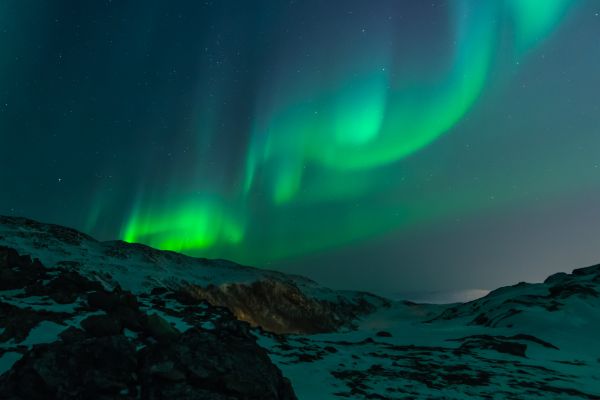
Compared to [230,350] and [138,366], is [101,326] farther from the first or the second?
[230,350]

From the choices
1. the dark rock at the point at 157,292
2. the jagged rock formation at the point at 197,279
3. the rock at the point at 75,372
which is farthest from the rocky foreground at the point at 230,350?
the jagged rock formation at the point at 197,279

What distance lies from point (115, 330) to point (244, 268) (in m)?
89.7

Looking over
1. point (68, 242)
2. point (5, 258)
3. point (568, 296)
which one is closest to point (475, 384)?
point (5, 258)

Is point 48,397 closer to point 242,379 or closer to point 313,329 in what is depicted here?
point 242,379

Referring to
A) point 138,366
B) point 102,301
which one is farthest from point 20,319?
point 138,366

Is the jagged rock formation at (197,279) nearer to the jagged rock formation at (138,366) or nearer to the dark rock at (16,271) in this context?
the dark rock at (16,271)

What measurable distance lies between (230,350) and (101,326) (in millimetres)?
6686

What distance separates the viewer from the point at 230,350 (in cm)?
1675

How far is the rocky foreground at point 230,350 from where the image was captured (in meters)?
15.2

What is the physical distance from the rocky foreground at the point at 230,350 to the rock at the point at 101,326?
1.9 inches

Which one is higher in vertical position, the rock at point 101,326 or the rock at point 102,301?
the rock at point 102,301

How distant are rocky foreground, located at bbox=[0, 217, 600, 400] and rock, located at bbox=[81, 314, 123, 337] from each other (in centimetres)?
5

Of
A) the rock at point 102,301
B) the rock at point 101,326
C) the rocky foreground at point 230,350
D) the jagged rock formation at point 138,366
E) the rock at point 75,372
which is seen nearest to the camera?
the rock at point 75,372

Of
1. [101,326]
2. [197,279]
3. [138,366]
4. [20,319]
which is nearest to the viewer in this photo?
[138,366]
